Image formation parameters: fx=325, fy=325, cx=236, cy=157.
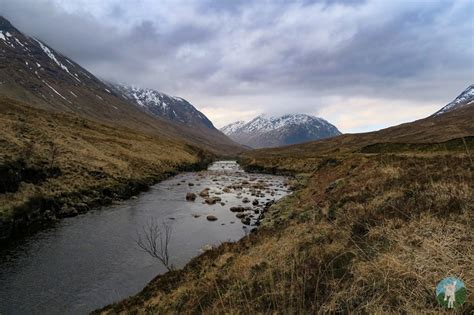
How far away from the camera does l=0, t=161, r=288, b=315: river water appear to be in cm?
1583

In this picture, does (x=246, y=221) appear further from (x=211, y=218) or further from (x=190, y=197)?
(x=190, y=197)

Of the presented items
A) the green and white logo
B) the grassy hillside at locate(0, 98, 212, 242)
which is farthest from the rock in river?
the green and white logo

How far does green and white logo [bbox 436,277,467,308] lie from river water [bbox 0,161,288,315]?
14857mm

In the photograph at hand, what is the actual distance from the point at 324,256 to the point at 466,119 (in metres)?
156

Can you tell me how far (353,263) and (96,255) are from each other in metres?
18.2

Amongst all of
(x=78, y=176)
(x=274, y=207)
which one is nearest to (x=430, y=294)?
(x=274, y=207)

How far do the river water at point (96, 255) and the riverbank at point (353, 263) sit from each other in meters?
3.63

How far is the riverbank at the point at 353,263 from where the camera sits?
5375 millimetres

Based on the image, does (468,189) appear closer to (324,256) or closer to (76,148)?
(324,256)

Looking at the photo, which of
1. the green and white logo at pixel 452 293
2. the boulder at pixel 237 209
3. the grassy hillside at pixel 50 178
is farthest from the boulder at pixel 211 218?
the green and white logo at pixel 452 293

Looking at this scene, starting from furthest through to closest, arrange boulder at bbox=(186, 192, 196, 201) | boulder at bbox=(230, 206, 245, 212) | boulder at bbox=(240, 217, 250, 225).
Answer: boulder at bbox=(186, 192, 196, 201), boulder at bbox=(230, 206, 245, 212), boulder at bbox=(240, 217, 250, 225)

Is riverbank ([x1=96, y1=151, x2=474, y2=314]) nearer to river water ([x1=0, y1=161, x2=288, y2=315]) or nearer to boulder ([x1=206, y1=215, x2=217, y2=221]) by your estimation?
river water ([x1=0, y1=161, x2=288, y2=315])

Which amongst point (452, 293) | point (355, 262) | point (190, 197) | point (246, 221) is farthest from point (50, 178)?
point (452, 293)

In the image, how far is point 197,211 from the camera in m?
34.3
